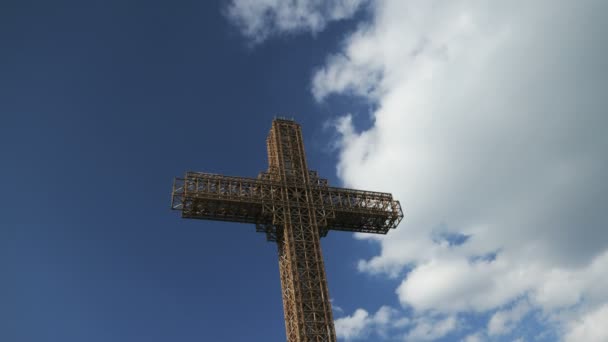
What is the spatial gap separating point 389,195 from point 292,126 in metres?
7.27

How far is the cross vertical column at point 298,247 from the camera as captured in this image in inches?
1080

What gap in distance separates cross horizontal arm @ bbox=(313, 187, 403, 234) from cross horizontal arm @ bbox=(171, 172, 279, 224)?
3388 mm

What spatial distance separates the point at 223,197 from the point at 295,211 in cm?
398

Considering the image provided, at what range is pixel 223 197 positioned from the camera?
2983 centimetres

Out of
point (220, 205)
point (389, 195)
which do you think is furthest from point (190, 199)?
point (389, 195)

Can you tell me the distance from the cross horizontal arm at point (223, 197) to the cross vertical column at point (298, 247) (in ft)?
3.75

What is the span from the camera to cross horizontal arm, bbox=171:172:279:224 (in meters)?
29.5

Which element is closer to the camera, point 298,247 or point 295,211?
point 298,247

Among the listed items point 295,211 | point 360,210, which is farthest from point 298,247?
point 360,210

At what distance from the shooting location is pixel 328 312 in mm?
27891

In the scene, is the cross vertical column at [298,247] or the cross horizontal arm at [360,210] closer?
the cross vertical column at [298,247]

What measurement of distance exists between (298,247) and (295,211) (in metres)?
2.21

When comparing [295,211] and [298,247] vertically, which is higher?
[295,211]

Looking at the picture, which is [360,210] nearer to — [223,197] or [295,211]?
[295,211]
